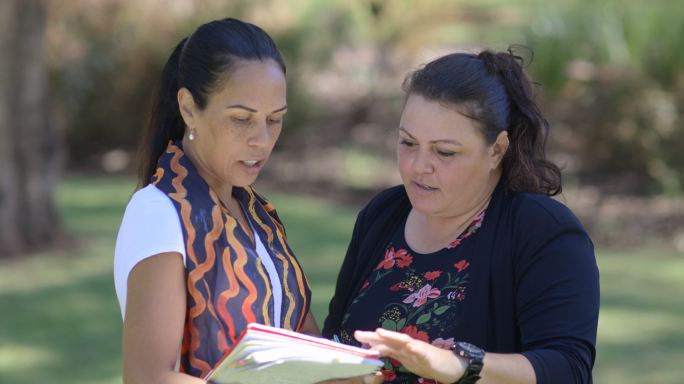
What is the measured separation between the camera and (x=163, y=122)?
3.06 meters

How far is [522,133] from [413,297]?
0.57 metres

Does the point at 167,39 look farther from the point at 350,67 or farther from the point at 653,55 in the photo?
the point at 653,55

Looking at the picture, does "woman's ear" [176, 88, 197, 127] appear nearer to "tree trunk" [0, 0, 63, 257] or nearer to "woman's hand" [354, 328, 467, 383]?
"woman's hand" [354, 328, 467, 383]

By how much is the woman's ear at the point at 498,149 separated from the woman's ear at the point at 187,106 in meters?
0.83

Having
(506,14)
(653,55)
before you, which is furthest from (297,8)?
(653,55)

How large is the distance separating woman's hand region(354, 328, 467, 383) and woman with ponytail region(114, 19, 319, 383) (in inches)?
14.0

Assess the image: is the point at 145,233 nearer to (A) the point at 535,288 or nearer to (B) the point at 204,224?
(B) the point at 204,224

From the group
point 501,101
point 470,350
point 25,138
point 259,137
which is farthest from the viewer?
point 25,138

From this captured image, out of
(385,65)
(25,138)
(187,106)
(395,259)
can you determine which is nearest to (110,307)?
(25,138)

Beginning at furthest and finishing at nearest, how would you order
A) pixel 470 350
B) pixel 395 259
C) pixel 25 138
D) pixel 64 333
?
pixel 25 138
pixel 64 333
pixel 395 259
pixel 470 350

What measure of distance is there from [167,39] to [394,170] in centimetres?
381

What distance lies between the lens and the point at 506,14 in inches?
811

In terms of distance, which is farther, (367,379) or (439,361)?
(367,379)

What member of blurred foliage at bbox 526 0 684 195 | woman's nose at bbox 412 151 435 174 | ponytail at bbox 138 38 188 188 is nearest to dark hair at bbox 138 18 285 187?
ponytail at bbox 138 38 188 188
